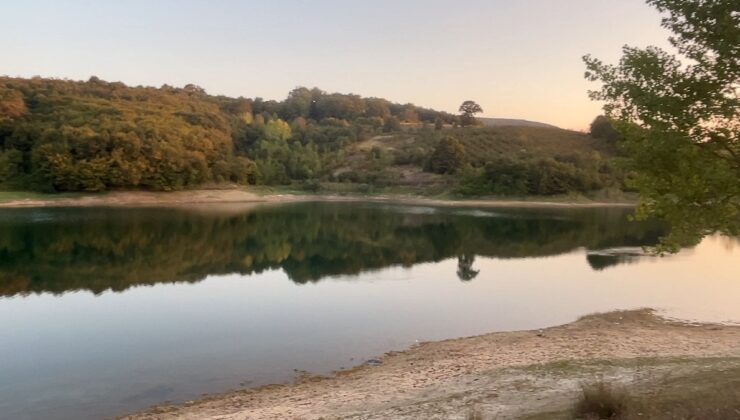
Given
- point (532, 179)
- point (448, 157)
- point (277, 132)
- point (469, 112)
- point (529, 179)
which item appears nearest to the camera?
point (532, 179)

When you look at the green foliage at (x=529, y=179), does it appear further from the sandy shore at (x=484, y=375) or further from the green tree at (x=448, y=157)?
the sandy shore at (x=484, y=375)

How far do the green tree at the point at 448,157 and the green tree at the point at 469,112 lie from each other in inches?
2840

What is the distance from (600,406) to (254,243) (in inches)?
1359

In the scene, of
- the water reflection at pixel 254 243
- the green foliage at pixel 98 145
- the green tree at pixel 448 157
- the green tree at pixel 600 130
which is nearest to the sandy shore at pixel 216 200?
the green foliage at pixel 98 145

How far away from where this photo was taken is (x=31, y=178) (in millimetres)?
74750

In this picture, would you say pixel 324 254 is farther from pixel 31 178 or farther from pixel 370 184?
pixel 370 184

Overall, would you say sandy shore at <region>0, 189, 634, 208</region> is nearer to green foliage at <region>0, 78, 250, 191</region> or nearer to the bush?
green foliage at <region>0, 78, 250, 191</region>

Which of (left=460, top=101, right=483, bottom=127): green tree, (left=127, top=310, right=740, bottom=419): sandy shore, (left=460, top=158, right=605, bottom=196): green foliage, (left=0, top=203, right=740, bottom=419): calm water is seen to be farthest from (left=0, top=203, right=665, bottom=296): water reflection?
(left=460, top=101, right=483, bottom=127): green tree

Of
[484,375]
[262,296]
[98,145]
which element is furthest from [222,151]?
[484,375]

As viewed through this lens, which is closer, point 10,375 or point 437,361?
point 10,375

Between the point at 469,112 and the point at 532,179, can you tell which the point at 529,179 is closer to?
the point at 532,179

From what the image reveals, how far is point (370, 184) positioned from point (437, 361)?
94.3 metres

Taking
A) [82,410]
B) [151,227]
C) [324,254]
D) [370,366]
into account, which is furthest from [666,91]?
[151,227]

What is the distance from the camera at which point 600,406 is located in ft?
24.9
